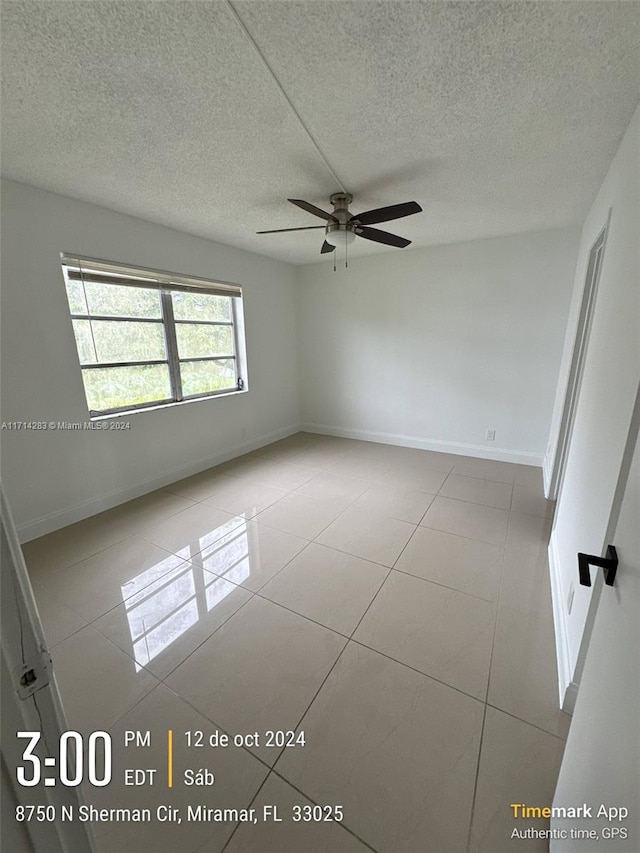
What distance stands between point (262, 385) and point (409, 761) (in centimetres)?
384

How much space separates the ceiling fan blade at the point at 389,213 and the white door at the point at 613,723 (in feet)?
5.84

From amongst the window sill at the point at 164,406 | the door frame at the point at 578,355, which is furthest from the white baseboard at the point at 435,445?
the window sill at the point at 164,406

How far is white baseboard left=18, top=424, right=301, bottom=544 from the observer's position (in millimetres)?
2480

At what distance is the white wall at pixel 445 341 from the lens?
344 centimetres

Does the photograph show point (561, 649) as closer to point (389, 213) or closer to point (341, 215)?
point (389, 213)

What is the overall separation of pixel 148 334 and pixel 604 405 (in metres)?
3.39

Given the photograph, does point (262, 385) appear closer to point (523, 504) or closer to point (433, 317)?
point (433, 317)

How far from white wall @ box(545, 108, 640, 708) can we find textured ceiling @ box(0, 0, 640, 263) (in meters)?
0.40

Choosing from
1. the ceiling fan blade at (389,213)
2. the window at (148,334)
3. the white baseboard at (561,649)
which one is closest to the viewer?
the white baseboard at (561,649)

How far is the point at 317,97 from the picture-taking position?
1.45m

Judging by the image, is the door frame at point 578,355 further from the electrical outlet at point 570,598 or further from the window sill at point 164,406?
the window sill at point 164,406

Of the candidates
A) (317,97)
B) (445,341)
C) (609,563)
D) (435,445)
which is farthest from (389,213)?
(435,445)

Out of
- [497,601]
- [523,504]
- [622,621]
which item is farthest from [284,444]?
[622,621]

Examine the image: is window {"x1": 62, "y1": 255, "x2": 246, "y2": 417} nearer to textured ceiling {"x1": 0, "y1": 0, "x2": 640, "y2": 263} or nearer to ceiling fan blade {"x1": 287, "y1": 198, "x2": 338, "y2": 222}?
textured ceiling {"x1": 0, "y1": 0, "x2": 640, "y2": 263}
